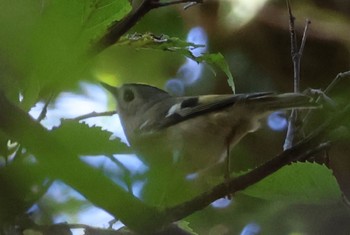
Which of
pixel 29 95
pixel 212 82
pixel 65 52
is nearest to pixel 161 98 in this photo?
pixel 212 82

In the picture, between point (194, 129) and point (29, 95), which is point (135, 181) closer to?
point (29, 95)

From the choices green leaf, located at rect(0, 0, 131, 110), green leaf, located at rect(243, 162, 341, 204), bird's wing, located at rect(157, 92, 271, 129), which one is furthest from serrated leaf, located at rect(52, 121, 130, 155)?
bird's wing, located at rect(157, 92, 271, 129)

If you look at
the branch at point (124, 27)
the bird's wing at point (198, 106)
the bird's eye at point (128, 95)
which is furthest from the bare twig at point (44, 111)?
the bird's eye at point (128, 95)

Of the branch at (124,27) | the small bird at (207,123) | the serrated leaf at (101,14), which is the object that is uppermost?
the small bird at (207,123)

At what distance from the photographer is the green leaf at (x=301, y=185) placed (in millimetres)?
312

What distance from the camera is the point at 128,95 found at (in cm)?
99

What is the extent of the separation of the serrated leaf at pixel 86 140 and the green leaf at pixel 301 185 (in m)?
0.13

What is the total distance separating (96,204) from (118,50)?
0.26 m

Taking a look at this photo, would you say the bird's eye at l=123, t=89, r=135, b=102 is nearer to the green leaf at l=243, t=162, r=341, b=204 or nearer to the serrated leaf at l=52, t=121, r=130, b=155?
the green leaf at l=243, t=162, r=341, b=204

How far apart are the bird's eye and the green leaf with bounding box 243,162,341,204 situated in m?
0.65

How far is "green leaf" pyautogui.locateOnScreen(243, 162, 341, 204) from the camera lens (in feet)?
1.02

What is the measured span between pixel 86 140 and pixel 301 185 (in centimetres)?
17

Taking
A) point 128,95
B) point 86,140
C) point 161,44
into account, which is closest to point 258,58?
point 128,95

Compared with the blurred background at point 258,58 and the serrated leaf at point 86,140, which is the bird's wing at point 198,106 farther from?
the serrated leaf at point 86,140
